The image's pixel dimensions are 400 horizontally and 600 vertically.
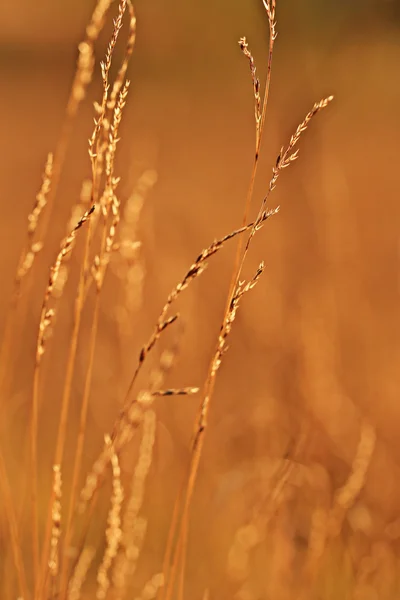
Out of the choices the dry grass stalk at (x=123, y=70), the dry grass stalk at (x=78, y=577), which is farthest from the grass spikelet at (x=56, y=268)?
the dry grass stalk at (x=78, y=577)

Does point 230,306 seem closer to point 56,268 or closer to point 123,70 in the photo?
point 56,268

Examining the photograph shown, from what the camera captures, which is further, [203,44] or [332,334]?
[203,44]

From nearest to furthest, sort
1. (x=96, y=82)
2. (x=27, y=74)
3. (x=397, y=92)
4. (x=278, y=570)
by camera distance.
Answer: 1. (x=278, y=570)
2. (x=96, y=82)
3. (x=397, y=92)
4. (x=27, y=74)

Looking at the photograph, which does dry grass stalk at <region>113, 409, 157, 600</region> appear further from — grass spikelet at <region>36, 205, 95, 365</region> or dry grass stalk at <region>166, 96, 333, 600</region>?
grass spikelet at <region>36, 205, 95, 365</region>

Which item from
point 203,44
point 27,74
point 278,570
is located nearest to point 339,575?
point 278,570

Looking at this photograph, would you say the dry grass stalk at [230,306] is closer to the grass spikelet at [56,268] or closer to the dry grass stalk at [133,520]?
the grass spikelet at [56,268]

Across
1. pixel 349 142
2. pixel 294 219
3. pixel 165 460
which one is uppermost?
pixel 349 142

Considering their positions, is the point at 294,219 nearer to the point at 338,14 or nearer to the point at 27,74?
the point at 338,14

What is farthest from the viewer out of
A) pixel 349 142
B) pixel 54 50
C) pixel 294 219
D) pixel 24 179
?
pixel 54 50

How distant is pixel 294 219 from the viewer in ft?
15.5

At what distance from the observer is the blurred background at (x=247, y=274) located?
168cm

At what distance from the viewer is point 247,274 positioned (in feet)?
12.8

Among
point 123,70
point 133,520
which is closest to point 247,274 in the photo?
point 133,520

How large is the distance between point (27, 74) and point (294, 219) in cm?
437
